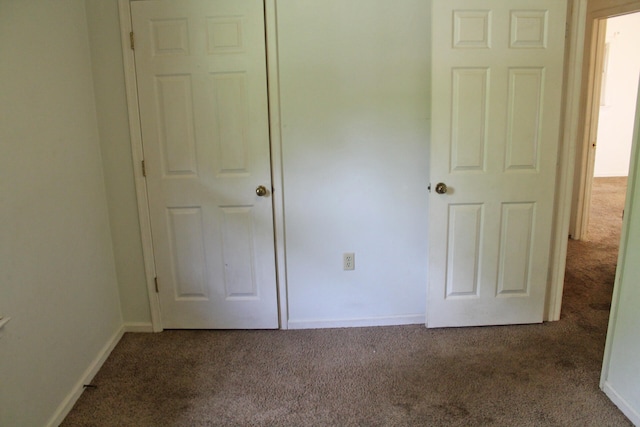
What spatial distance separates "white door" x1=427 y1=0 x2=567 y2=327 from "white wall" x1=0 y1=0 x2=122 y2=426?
1954mm

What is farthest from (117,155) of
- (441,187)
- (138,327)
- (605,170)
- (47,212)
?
(605,170)

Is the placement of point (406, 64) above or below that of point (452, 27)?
below

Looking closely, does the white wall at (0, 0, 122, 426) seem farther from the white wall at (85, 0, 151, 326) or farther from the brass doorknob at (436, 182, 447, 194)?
the brass doorknob at (436, 182, 447, 194)

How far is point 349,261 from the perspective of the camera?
2.62 m

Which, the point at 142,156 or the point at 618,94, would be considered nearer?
the point at 142,156

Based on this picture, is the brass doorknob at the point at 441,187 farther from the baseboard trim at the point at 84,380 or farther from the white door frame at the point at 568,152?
the baseboard trim at the point at 84,380

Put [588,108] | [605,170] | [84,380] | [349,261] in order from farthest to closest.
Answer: [605,170] → [588,108] → [349,261] → [84,380]

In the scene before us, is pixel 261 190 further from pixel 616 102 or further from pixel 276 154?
pixel 616 102

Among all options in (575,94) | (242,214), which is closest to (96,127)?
(242,214)

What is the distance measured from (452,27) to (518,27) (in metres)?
0.37

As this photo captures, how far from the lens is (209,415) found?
1920 millimetres

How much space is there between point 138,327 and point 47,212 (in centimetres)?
107

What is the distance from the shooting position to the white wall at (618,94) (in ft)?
22.0

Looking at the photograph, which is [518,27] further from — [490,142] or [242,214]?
[242,214]
